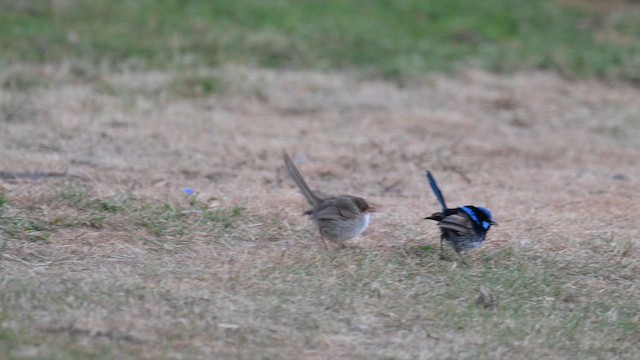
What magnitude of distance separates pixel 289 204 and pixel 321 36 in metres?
7.10

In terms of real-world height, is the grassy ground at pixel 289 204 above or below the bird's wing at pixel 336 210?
below

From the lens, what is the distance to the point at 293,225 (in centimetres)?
731

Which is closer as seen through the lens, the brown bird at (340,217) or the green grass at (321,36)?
the brown bird at (340,217)

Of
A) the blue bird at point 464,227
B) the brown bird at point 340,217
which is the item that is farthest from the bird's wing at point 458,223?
the brown bird at point 340,217

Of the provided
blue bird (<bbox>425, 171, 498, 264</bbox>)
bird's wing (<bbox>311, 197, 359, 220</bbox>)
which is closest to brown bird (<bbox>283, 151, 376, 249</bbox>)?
bird's wing (<bbox>311, 197, 359, 220</bbox>)

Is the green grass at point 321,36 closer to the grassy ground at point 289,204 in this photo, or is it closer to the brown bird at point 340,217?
the grassy ground at point 289,204

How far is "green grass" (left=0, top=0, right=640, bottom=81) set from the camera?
13.4 metres

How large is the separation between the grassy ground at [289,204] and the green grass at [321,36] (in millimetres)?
93

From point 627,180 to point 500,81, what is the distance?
416cm

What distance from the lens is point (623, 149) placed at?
36.5 feet

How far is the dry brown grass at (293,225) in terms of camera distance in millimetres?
5465

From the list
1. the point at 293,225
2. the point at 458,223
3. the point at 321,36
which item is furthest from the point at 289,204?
the point at 321,36

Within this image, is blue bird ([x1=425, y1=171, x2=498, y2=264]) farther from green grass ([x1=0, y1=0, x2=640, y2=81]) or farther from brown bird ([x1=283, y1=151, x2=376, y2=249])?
green grass ([x1=0, y1=0, x2=640, y2=81])

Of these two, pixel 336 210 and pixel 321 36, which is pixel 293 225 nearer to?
pixel 336 210
